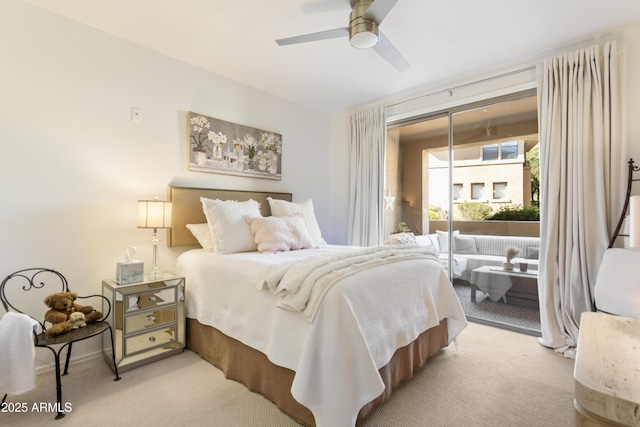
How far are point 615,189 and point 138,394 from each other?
373 cm

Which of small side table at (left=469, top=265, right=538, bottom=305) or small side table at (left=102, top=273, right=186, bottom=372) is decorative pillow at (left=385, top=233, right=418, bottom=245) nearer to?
small side table at (left=469, top=265, right=538, bottom=305)

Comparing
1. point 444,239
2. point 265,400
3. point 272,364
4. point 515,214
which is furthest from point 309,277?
point 515,214

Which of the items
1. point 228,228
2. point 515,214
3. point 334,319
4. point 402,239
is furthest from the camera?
point 402,239

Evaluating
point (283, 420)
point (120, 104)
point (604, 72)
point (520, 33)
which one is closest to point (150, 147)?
point (120, 104)

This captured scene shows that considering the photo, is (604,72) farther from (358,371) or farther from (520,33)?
(358,371)

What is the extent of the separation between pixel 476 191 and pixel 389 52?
1.94m

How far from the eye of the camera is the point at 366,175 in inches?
158

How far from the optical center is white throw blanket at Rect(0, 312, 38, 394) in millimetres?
1533

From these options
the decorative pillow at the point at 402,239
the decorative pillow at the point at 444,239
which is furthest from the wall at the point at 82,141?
the decorative pillow at the point at 444,239

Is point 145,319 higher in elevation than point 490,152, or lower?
lower

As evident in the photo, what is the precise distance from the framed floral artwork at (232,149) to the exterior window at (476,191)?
2288mm

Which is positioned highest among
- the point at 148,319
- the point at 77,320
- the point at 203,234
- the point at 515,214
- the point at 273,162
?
the point at 273,162

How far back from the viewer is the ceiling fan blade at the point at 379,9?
1674 millimetres

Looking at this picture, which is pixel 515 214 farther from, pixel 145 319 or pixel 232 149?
pixel 145 319
